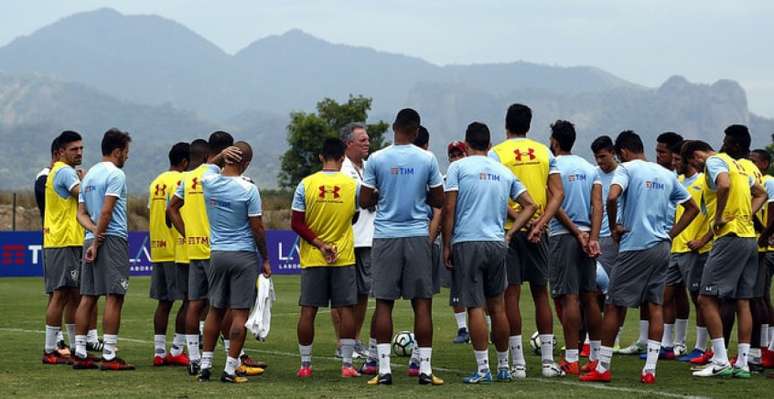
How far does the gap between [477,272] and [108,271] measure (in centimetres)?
407

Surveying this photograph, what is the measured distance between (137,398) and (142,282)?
2213cm

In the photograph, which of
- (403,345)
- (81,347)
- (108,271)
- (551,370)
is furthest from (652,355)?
(81,347)

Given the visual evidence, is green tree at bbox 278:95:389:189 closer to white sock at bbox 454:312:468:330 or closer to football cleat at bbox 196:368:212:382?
white sock at bbox 454:312:468:330

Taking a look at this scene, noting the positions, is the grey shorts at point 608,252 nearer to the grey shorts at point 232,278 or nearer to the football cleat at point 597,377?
the football cleat at point 597,377

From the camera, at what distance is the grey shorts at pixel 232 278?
39.5 ft

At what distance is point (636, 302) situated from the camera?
12.0 metres

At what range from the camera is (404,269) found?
11.8 metres

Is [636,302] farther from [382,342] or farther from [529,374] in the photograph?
[382,342]

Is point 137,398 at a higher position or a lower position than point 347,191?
lower

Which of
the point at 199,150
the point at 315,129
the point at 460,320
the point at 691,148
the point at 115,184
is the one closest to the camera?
the point at 115,184

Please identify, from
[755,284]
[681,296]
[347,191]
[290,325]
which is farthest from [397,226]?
[290,325]

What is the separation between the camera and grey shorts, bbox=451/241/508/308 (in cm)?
1165

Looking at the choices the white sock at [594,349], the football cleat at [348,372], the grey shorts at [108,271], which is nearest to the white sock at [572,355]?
the white sock at [594,349]

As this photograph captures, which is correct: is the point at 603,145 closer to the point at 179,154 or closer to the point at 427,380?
the point at 427,380
